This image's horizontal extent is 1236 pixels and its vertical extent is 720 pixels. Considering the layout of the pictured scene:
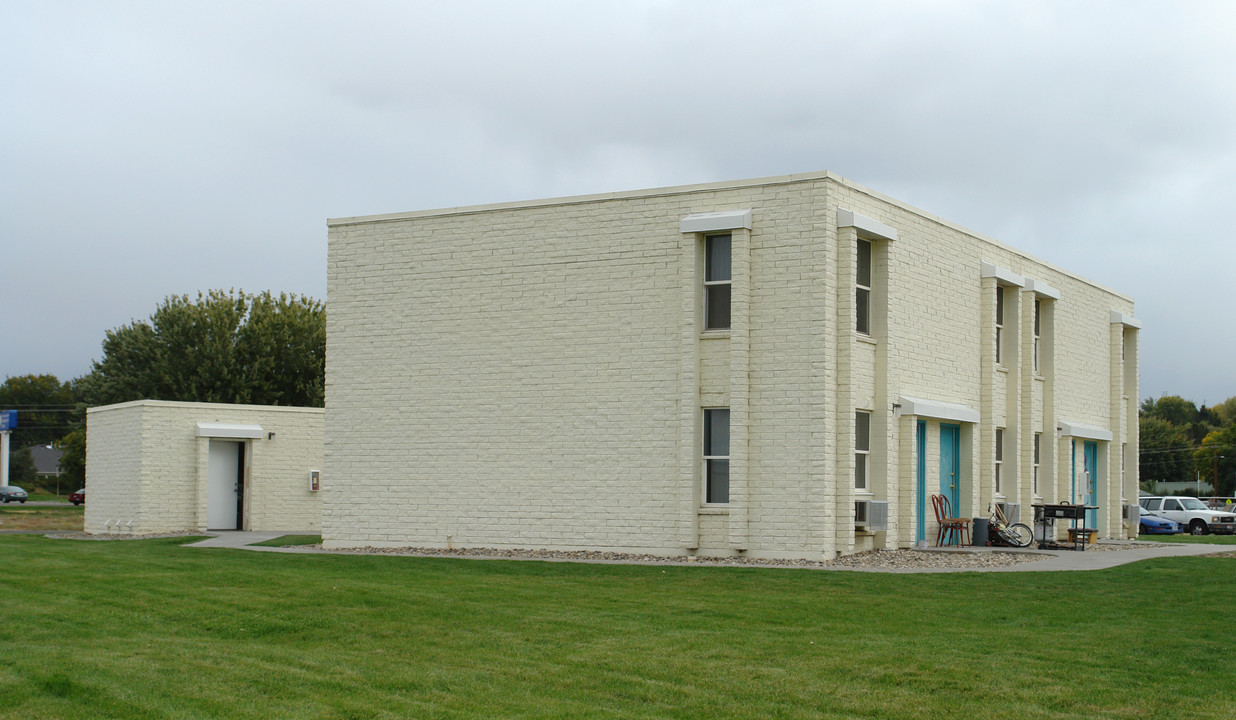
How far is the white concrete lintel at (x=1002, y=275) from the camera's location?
24250 mm

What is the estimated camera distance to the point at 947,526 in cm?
2266

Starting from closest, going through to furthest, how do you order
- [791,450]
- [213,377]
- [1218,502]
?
[791,450] → [213,377] → [1218,502]

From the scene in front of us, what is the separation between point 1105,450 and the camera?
29.7m

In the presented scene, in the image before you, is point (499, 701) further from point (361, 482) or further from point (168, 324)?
point (168, 324)

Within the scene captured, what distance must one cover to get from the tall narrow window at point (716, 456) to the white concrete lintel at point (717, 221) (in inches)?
119

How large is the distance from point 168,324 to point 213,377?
123 inches

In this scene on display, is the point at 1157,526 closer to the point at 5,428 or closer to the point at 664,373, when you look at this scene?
the point at 664,373

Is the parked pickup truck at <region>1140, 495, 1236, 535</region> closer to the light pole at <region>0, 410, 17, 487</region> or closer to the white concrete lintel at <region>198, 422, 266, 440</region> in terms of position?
the white concrete lintel at <region>198, 422, 266, 440</region>

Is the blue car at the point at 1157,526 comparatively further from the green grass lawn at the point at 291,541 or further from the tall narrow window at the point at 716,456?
the green grass lawn at the point at 291,541

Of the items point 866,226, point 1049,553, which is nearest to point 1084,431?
point 1049,553

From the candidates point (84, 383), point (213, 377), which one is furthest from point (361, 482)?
point (84, 383)

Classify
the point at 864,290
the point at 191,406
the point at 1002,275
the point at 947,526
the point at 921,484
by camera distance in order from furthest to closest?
the point at 191,406 → the point at 1002,275 → the point at 947,526 → the point at 921,484 → the point at 864,290

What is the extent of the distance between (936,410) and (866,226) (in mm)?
3829

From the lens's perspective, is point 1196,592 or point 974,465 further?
point 974,465
